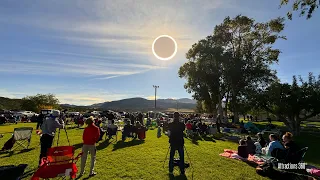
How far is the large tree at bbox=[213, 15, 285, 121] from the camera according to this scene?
33.9 metres

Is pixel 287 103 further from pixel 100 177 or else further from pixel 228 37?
pixel 100 177

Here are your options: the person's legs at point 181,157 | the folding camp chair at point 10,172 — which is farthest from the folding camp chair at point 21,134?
the person's legs at point 181,157

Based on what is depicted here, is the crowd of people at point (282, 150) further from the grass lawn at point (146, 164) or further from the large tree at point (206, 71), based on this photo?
the large tree at point (206, 71)

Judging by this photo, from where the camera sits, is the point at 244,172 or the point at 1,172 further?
the point at 244,172

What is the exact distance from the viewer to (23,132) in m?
12.7

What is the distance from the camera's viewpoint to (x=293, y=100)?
23.6 metres

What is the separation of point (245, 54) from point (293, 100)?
1428cm

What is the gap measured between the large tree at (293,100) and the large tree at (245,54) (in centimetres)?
757

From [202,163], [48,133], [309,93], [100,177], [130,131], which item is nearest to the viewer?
[100,177]

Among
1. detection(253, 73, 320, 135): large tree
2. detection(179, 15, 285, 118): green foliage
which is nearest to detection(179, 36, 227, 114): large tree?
detection(179, 15, 285, 118): green foliage

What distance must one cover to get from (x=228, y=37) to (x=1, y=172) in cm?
3683

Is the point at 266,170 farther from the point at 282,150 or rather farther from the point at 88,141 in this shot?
the point at 88,141

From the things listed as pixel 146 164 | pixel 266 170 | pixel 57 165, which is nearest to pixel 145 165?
pixel 146 164

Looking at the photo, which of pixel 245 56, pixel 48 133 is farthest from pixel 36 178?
pixel 245 56
